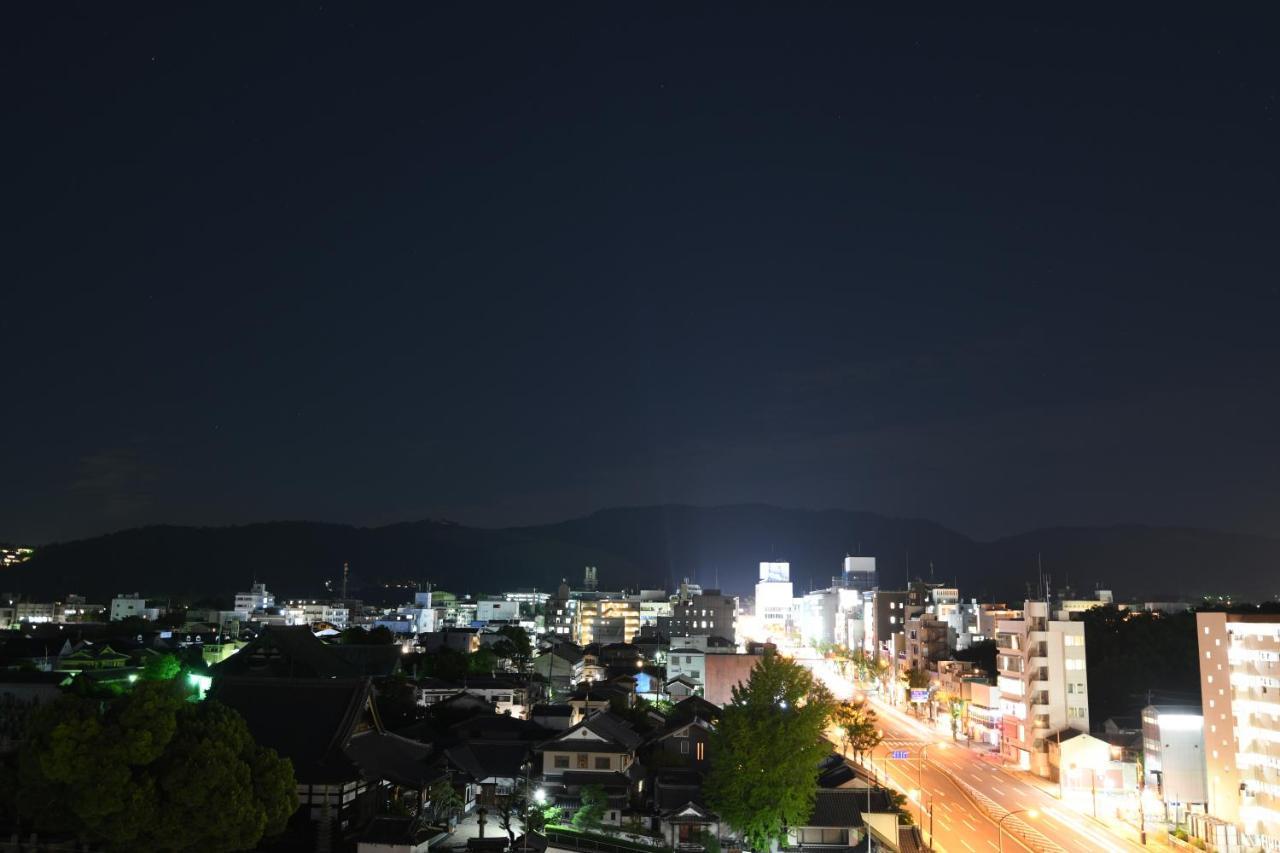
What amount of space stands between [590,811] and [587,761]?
12.3 ft

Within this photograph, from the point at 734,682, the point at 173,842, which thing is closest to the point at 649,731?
the point at 734,682

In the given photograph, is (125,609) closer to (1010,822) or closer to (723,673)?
(723,673)

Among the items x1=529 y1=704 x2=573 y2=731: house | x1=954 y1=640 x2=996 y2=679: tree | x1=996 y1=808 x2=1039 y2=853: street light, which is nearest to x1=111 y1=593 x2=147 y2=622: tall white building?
x1=529 y1=704 x2=573 y2=731: house

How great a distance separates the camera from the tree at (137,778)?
58.7 ft

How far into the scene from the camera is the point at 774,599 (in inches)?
5782

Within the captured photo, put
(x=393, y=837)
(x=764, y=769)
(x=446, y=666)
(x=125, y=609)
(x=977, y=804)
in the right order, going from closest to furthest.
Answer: (x=393, y=837) < (x=764, y=769) < (x=977, y=804) < (x=446, y=666) < (x=125, y=609)

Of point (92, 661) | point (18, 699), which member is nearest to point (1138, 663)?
point (18, 699)

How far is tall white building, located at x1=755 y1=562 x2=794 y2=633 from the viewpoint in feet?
474

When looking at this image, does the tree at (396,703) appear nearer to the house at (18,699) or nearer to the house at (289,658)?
the house at (289,658)

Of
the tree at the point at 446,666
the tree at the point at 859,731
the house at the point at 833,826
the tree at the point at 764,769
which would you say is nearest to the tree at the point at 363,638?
the tree at the point at 446,666

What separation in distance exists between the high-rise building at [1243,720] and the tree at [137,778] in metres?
32.3

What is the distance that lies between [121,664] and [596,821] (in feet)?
90.0

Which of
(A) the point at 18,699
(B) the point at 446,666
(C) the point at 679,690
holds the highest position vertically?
(A) the point at 18,699

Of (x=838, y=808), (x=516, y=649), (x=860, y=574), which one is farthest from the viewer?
(x=860, y=574)
